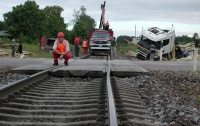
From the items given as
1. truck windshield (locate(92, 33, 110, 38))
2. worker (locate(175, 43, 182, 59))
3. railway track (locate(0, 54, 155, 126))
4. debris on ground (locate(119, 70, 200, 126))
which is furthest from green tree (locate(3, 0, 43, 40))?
railway track (locate(0, 54, 155, 126))

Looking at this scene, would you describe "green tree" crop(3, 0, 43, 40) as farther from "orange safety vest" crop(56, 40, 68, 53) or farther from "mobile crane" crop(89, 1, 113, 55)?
"orange safety vest" crop(56, 40, 68, 53)

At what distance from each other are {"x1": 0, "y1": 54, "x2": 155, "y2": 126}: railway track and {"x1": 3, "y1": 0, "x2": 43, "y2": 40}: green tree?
225 ft

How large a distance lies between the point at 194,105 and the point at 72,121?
280 centimetres

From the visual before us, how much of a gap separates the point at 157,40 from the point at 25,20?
4902 centimetres

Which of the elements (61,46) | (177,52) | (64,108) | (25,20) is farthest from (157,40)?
(25,20)

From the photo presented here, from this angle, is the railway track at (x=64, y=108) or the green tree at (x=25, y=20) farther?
the green tree at (x=25, y=20)

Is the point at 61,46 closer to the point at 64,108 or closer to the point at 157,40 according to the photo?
the point at 64,108

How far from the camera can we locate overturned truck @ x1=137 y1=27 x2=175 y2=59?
31328mm

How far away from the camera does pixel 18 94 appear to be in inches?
242

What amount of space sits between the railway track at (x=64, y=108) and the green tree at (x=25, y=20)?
68610mm

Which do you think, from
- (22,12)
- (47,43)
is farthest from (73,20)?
(47,43)

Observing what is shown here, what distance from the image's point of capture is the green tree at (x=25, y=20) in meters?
74.2

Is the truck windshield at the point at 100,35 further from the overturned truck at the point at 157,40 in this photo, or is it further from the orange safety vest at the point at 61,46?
the orange safety vest at the point at 61,46

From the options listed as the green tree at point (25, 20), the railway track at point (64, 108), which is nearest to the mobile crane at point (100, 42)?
the railway track at point (64, 108)
